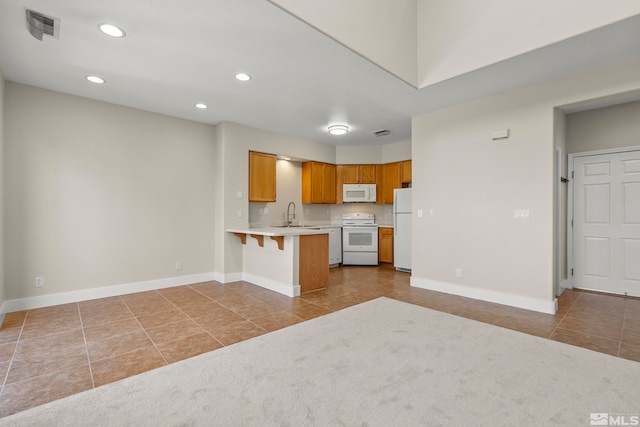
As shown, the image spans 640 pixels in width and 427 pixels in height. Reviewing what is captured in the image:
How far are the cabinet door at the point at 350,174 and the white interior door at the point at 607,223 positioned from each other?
12.8ft

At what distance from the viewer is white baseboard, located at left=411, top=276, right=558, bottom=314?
351 centimetres

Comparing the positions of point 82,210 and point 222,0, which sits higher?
point 222,0

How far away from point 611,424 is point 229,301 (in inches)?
144

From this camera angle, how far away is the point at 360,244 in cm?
660

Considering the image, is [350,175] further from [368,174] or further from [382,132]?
[382,132]

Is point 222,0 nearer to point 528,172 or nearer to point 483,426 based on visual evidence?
point 483,426

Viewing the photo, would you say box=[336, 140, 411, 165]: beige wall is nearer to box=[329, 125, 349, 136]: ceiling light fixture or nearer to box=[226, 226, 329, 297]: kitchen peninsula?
box=[329, 125, 349, 136]: ceiling light fixture

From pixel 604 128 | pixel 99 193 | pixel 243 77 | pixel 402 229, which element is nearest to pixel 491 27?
pixel 604 128

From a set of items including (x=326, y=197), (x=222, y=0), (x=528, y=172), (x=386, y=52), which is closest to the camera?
(x=222, y=0)

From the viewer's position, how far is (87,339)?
2783mm

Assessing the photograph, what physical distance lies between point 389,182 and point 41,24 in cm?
587

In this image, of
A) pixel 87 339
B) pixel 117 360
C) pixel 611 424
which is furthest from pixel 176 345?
pixel 611 424

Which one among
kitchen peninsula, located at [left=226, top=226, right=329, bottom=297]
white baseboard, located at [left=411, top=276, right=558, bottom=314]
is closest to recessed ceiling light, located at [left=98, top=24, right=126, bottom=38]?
kitchen peninsula, located at [left=226, top=226, right=329, bottom=297]

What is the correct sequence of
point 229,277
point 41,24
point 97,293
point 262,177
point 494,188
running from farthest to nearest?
point 262,177
point 229,277
point 97,293
point 494,188
point 41,24
